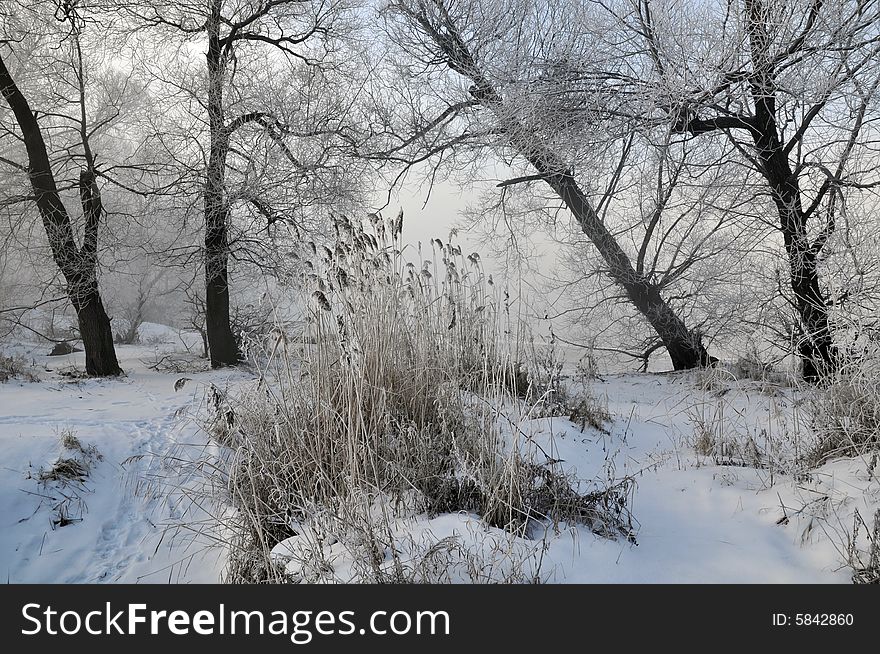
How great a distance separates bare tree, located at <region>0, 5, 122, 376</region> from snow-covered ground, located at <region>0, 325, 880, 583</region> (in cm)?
333

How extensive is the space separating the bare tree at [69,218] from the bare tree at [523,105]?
3858 mm

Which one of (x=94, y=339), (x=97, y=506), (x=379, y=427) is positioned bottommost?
(x=97, y=506)

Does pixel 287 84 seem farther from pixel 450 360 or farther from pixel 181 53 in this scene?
pixel 450 360

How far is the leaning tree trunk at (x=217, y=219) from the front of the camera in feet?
26.0

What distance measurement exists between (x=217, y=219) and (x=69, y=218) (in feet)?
5.91

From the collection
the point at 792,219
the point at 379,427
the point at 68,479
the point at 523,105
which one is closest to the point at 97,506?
Answer: the point at 68,479

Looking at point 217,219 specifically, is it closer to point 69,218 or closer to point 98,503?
point 69,218

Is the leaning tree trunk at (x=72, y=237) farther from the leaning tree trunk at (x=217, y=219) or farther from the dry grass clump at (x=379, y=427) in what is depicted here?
the dry grass clump at (x=379, y=427)

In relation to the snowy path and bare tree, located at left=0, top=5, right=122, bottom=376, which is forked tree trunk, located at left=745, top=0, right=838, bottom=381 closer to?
the snowy path

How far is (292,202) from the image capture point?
26.9 feet

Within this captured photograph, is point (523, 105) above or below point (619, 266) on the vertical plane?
Answer: above

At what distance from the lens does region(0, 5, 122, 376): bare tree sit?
7.51m

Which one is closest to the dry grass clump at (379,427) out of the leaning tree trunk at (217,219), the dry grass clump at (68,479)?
the dry grass clump at (68,479)

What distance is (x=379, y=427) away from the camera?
2.73 meters
